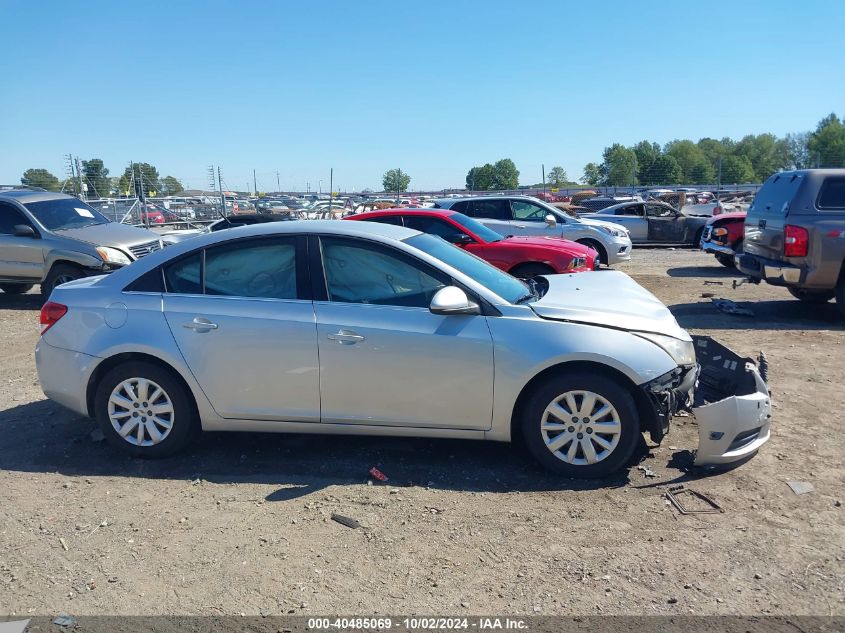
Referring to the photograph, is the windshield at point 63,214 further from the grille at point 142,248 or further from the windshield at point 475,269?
the windshield at point 475,269

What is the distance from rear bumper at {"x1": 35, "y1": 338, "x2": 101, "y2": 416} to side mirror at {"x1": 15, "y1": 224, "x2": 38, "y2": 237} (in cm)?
725

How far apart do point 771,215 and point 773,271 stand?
2.81ft

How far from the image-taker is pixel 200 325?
4.86 m

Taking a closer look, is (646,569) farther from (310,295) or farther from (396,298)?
(310,295)

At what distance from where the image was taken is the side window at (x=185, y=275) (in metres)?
5.03

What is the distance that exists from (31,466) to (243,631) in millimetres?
2726

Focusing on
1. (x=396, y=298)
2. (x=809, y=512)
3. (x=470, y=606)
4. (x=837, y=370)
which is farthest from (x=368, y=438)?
(x=837, y=370)

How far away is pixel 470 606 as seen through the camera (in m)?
3.30

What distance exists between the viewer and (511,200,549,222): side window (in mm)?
14602

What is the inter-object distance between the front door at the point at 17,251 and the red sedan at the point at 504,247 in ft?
17.7

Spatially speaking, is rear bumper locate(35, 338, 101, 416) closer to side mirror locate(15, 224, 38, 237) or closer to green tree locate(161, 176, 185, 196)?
side mirror locate(15, 224, 38, 237)

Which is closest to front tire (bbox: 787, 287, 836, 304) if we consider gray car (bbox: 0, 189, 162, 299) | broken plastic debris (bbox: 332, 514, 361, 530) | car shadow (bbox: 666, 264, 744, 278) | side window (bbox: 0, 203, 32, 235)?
car shadow (bbox: 666, 264, 744, 278)

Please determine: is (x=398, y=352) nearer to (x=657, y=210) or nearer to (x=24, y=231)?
(x=24, y=231)

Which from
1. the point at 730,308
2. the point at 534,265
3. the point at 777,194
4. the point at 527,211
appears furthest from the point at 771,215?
the point at 527,211
